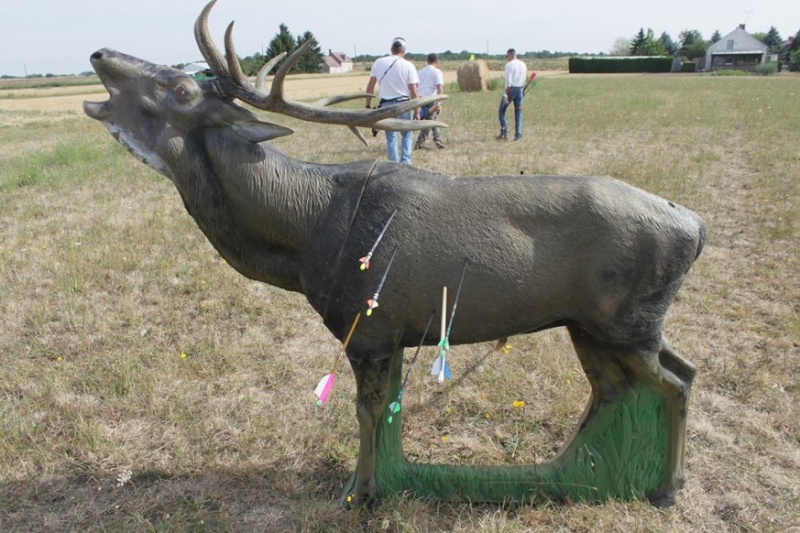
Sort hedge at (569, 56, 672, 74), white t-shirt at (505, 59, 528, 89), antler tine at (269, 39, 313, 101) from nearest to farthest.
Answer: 1. antler tine at (269, 39, 313, 101)
2. white t-shirt at (505, 59, 528, 89)
3. hedge at (569, 56, 672, 74)

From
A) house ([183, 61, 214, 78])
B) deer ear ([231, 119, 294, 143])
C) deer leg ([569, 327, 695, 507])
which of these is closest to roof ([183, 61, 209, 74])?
house ([183, 61, 214, 78])

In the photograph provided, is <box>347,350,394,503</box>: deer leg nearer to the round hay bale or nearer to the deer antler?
the deer antler

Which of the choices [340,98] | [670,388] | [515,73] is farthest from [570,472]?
[515,73]

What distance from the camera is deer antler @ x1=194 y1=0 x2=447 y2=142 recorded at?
2031mm

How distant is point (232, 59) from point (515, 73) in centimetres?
1052

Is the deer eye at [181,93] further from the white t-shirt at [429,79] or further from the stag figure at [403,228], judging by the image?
the white t-shirt at [429,79]

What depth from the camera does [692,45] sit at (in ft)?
294

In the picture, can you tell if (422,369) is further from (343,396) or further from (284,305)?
(284,305)

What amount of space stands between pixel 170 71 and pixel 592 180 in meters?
1.65

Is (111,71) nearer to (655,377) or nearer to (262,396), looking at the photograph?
(262,396)

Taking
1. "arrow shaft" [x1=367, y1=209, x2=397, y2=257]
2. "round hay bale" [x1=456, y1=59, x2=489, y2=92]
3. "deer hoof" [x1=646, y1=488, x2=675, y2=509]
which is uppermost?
"round hay bale" [x1=456, y1=59, x2=489, y2=92]

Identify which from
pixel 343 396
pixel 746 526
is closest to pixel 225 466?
pixel 343 396

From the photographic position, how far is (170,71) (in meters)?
2.11

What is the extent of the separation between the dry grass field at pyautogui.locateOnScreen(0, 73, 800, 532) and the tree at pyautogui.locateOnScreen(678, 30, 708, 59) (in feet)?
307
